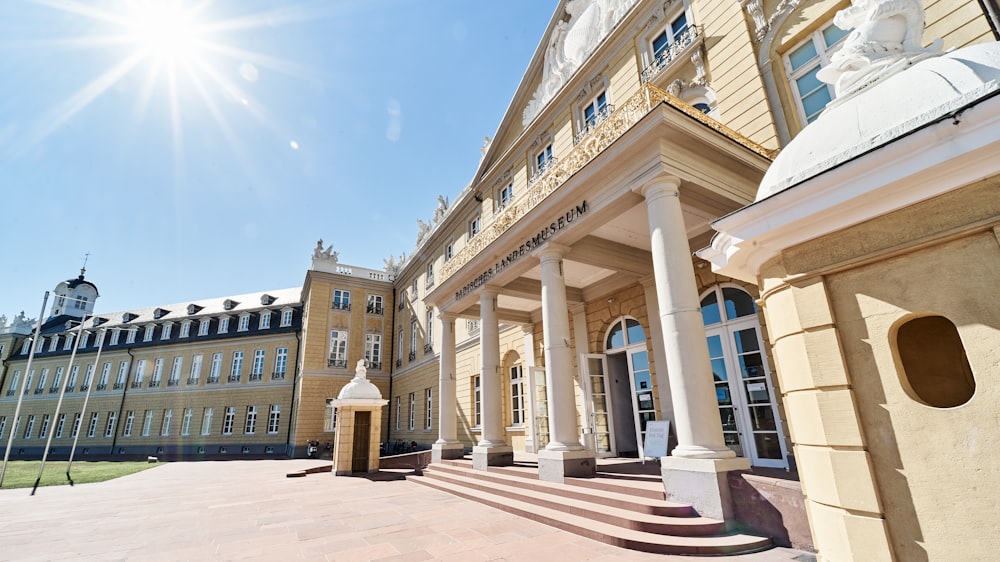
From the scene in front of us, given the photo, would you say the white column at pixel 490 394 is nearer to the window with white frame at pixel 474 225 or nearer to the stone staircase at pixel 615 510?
the stone staircase at pixel 615 510

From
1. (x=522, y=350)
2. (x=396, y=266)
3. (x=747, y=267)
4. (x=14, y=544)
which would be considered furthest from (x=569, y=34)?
(x=396, y=266)

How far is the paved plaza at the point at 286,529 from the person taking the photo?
4715mm

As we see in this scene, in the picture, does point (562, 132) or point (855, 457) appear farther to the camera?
point (562, 132)

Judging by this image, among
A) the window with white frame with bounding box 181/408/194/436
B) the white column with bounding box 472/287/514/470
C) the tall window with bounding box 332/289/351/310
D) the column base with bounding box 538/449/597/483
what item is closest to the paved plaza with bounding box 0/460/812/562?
the column base with bounding box 538/449/597/483

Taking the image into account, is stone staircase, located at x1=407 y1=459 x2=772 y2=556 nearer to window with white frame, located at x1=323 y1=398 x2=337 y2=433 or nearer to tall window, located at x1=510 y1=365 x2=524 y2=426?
tall window, located at x1=510 y1=365 x2=524 y2=426

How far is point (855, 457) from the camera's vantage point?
2.10m

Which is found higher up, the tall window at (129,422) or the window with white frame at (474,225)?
the window with white frame at (474,225)

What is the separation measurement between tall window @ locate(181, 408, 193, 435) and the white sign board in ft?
101

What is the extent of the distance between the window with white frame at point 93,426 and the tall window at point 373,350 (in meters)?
21.8

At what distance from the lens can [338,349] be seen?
25500 mm

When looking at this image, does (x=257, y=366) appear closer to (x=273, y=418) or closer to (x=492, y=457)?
(x=273, y=418)

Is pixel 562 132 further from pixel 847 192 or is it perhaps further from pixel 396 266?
pixel 396 266

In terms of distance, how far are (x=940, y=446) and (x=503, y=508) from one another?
20.0 feet

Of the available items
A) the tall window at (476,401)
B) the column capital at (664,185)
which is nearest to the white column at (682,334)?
the column capital at (664,185)
